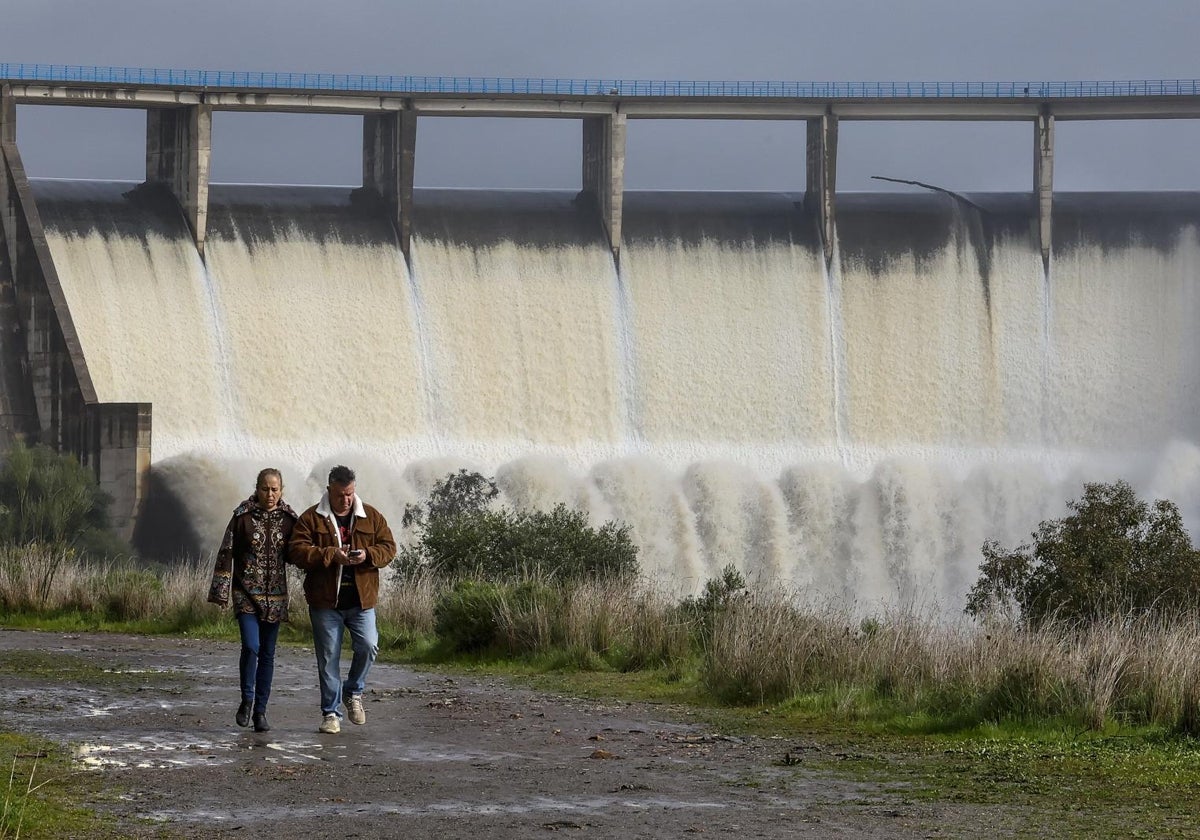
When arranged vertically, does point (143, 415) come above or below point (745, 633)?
above

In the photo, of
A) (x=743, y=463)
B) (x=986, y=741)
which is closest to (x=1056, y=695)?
(x=986, y=741)

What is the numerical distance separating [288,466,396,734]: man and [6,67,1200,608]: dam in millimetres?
33713

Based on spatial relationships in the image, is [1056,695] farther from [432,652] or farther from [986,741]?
[432,652]

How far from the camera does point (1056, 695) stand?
12.3 metres

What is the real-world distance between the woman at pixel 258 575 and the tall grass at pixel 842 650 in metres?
3.95

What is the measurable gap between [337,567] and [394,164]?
131 feet

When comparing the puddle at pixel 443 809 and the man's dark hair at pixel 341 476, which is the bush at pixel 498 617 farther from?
the puddle at pixel 443 809

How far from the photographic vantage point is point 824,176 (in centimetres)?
→ 5450

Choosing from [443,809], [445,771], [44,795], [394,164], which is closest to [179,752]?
[445,771]

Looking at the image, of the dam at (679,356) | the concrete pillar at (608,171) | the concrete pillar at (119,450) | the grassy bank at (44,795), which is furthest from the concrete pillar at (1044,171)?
the grassy bank at (44,795)

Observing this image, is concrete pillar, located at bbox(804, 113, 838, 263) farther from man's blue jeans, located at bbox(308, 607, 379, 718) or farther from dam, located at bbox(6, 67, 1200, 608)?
man's blue jeans, located at bbox(308, 607, 379, 718)

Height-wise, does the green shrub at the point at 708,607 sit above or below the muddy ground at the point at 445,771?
above

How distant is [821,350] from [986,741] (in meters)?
43.6

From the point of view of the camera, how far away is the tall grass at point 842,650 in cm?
1232
